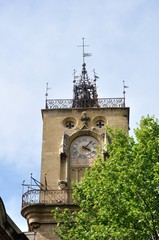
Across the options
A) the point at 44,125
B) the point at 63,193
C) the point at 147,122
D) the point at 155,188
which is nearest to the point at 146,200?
the point at 155,188

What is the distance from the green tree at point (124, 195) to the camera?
1978cm

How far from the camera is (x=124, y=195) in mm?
20547

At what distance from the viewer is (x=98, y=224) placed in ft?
70.0

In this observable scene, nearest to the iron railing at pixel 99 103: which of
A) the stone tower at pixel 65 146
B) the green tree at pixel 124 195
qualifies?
the stone tower at pixel 65 146

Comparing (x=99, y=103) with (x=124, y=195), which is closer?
(x=124, y=195)

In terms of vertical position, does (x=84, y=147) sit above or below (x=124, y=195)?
above

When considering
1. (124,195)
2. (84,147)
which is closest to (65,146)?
(84,147)

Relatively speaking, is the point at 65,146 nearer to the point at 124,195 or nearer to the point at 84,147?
the point at 84,147

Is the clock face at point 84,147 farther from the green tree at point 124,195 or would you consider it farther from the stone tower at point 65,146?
the green tree at point 124,195

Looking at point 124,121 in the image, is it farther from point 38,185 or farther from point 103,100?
point 38,185

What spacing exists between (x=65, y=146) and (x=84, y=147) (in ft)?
3.96

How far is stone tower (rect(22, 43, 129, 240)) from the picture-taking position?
28953 mm

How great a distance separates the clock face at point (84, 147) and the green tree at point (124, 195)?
29.0 ft

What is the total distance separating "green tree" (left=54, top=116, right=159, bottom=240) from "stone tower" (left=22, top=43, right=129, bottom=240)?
18.8 ft
